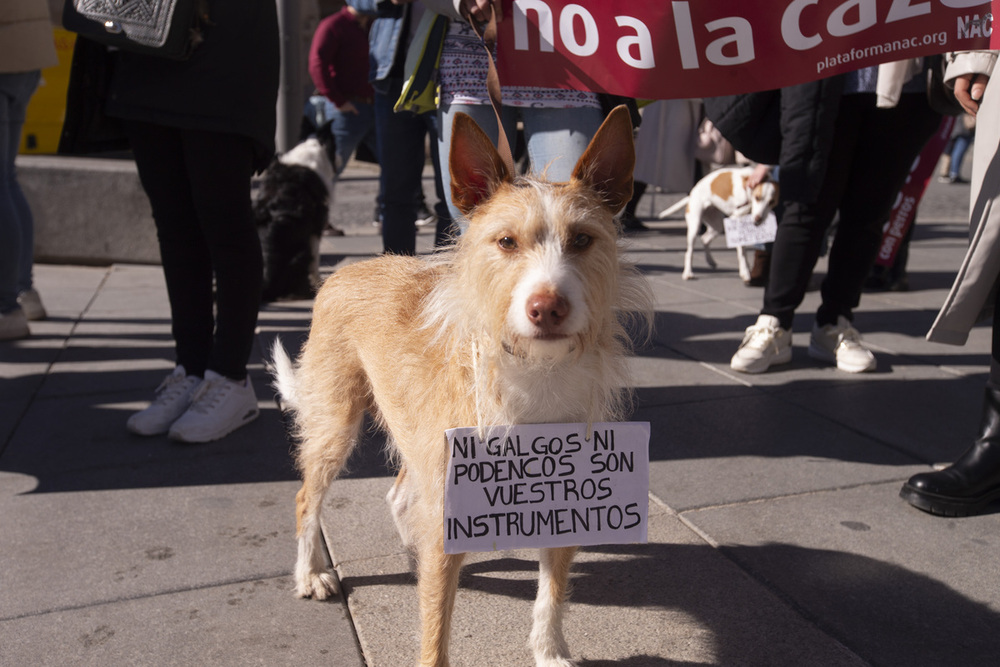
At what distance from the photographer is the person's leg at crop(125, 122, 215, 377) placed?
12.0ft

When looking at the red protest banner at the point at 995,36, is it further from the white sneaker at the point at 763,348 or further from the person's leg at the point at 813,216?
the white sneaker at the point at 763,348

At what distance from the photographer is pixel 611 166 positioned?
2256 millimetres

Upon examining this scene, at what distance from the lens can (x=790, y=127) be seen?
451cm

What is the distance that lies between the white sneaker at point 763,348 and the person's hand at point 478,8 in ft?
9.60

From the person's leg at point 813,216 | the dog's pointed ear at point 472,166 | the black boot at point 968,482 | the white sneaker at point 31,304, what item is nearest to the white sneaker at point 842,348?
the person's leg at point 813,216

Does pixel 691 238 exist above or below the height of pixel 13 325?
above

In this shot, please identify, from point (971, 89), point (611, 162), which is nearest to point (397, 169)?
point (611, 162)

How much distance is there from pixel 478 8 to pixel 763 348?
9.96 feet

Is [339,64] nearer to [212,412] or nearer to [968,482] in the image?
[212,412]

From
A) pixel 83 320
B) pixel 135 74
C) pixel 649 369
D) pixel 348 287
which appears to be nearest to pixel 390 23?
pixel 135 74

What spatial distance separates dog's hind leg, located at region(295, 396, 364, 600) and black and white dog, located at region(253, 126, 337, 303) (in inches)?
163

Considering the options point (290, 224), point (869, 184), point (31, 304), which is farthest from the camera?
point (290, 224)

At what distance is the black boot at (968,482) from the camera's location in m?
3.19

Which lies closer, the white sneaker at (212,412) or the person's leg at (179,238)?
the person's leg at (179,238)
